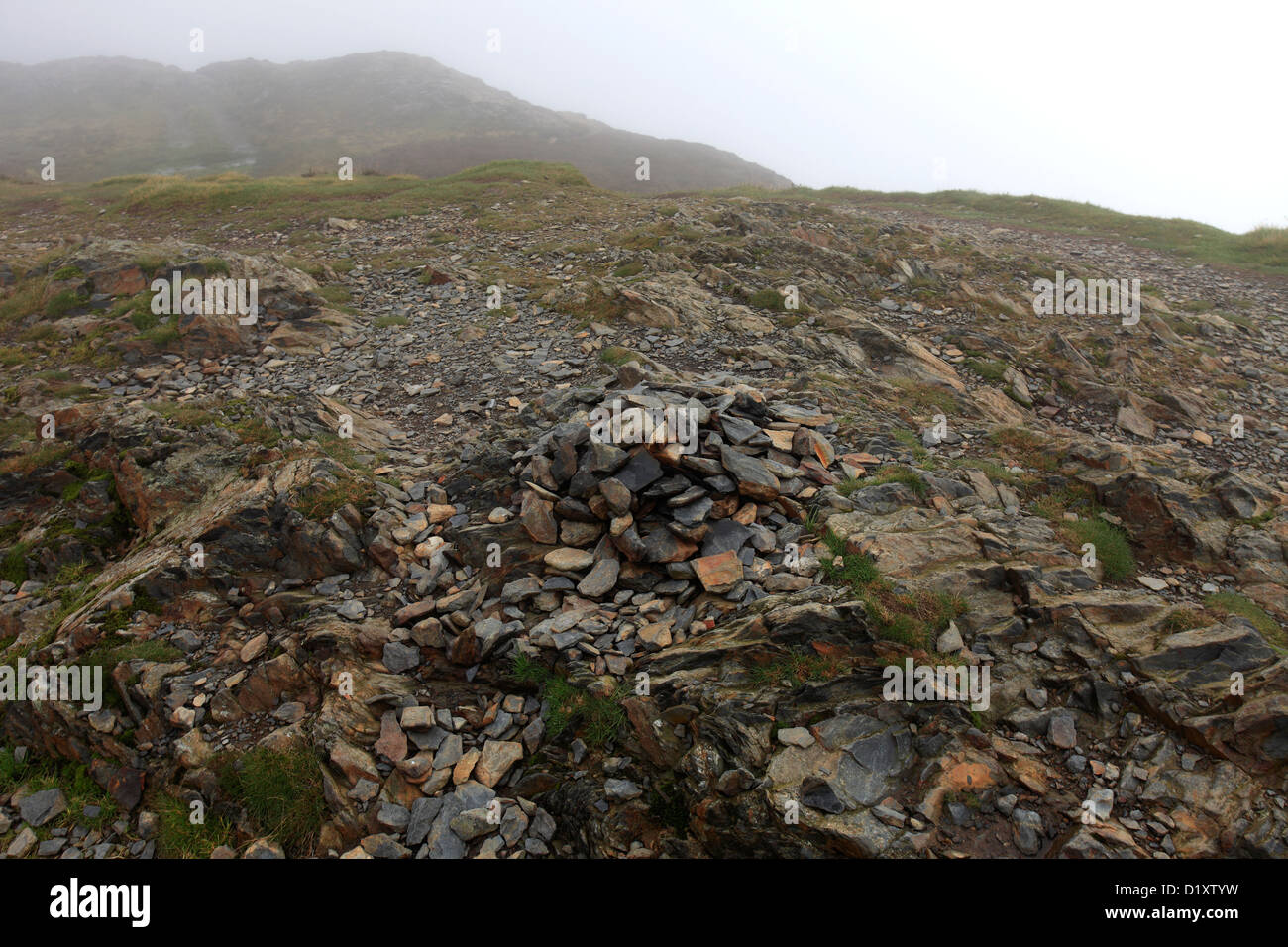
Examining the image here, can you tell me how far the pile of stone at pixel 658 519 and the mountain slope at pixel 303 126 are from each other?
1972 inches

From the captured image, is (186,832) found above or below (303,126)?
below

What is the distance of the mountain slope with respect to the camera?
220 feet

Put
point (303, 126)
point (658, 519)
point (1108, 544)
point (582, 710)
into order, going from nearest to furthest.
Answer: point (582, 710) → point (658, 519) → point (1108, 544) → point (303, 126)

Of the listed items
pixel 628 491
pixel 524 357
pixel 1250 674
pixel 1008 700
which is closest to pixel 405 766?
pixel 628 491

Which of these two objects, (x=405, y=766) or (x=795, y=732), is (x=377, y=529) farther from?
(x=795, y=732)

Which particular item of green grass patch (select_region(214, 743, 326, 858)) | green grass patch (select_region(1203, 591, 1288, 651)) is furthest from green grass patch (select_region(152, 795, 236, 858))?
green grass patch (select_region(1203, 591, 1288, 651))

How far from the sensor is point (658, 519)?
8984 millimetres

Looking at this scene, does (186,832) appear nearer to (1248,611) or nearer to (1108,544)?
(1108,544)

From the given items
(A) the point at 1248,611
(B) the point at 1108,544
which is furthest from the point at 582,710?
(A) the point at 1248,611

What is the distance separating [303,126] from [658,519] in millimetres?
104590

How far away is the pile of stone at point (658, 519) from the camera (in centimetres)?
805

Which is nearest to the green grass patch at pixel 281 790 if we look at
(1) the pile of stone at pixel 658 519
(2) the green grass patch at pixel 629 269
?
(1) the pile of stone at pixel 658 519

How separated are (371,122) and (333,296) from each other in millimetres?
89190
